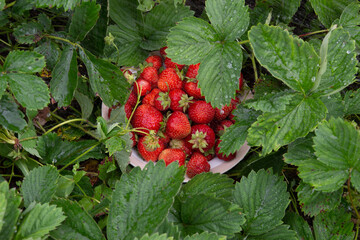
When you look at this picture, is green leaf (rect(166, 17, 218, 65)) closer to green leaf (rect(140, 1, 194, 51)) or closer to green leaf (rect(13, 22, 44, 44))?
green leaf (rect(140, 1, 194, 51))

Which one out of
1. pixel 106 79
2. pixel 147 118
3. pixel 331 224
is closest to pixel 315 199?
pixel 331 224

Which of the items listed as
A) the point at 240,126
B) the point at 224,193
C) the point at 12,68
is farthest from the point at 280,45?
the point at 12,68

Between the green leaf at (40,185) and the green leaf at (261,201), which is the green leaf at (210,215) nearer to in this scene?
the green leaf at (261,201)

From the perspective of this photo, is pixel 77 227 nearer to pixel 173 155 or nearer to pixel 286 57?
pixel 173 155

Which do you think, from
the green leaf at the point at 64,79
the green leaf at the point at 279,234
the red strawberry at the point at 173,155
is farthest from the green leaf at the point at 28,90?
the green leaf at the point at 279,234

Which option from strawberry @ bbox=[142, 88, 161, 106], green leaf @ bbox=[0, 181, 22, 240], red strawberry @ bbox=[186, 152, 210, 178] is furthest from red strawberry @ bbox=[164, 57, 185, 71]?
green leaf @ bbox=[0, 181, 22, 240]

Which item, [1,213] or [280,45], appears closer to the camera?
[1,213]

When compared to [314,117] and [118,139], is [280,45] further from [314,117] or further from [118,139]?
[118,139]
